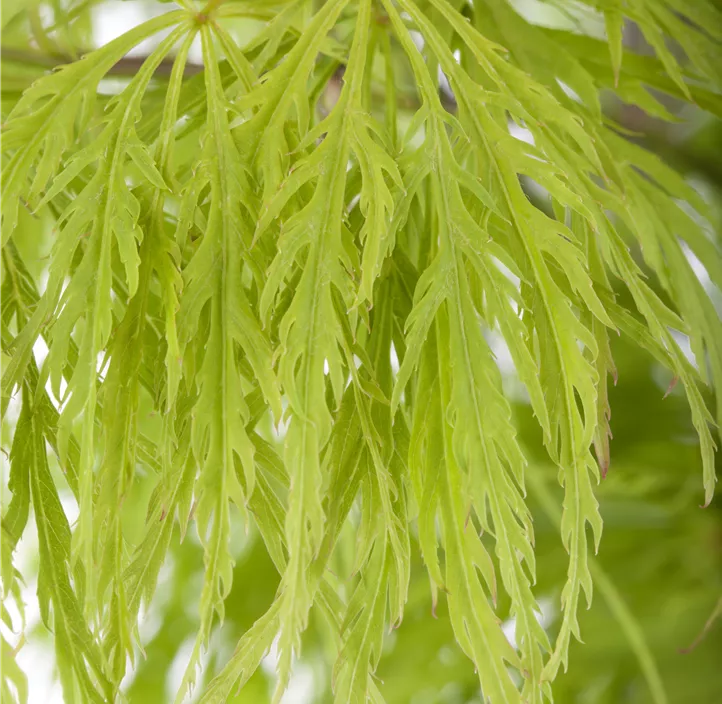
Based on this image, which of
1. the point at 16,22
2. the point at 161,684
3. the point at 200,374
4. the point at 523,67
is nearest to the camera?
the point at 200,374

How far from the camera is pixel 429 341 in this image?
31 cm

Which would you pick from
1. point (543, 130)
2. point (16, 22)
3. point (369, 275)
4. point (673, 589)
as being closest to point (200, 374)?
point (369, 275)

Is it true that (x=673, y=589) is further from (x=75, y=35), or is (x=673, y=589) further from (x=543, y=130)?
(x=75, y=35)

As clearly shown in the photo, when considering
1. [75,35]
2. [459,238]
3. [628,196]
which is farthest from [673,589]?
[75,35]

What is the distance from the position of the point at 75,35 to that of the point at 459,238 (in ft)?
1.82

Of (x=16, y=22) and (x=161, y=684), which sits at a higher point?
(x=16, y=22)

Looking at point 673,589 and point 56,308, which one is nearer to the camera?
point 56,308

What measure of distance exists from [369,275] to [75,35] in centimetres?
56

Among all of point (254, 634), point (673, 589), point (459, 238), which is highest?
point (459, 238)

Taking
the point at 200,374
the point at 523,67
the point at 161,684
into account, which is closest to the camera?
the point at 200,374

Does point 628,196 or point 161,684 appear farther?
point 161,684

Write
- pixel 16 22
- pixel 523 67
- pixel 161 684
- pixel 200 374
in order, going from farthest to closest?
pixel 161 684
pixel 16 22
pixel 523 67
pixel 200 374

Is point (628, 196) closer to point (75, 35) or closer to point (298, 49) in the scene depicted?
point (298, 49)

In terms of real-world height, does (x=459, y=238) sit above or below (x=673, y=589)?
above
